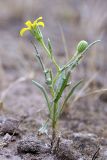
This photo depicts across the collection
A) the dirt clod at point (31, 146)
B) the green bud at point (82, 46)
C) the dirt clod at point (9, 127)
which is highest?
the green bud at point (82, 46)

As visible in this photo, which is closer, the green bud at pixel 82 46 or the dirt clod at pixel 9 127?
the green bud at pixel 82 46

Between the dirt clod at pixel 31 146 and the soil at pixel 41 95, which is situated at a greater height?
the soil at pixel 41 95

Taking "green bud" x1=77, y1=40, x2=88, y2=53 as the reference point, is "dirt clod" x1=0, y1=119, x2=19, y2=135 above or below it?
below

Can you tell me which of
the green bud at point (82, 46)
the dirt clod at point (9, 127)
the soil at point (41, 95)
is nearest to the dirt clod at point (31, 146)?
the soil at point (41, 95)

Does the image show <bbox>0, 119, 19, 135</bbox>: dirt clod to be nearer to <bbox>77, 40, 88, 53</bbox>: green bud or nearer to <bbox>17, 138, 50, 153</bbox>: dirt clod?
<bbox>17, 138, 50, 153</bbox>: dirt clod

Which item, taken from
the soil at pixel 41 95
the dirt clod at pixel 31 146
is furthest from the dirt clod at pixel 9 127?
the dirt clod at pixel 31 146

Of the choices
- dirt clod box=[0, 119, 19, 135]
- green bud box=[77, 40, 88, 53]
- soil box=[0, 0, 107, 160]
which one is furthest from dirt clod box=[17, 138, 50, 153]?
green bud box=[77, 40, 88, 53]

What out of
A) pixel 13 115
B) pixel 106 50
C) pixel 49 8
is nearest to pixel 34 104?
pixel 13 115

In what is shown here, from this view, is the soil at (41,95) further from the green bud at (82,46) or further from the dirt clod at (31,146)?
the green bud at (82,46)

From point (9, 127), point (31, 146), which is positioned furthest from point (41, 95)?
→ point (31, 146)
